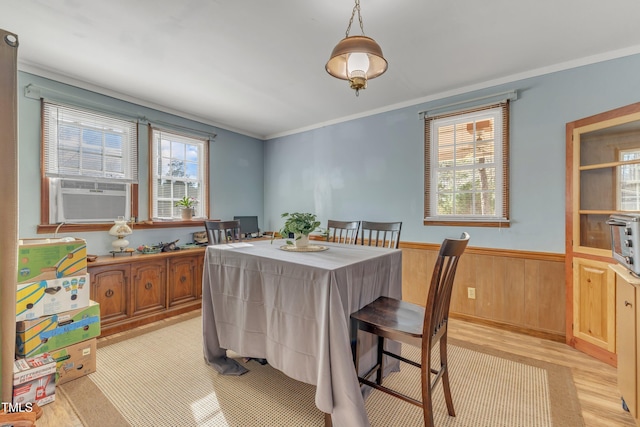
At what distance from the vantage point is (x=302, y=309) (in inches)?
63.9

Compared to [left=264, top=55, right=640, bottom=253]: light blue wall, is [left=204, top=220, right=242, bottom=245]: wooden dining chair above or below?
below

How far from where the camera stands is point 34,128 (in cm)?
275

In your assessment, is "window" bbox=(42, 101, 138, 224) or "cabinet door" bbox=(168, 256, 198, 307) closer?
"window" bbox=(42, 101, 138, 224)

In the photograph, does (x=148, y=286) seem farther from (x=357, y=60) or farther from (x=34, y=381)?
(x=357, y=60)

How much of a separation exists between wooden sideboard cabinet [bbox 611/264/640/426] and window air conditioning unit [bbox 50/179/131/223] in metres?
4.45

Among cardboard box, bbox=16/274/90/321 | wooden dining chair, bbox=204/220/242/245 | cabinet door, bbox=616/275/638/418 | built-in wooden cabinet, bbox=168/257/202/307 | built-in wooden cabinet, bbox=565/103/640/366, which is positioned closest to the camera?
cabinet door, bbox=616/275/638/418

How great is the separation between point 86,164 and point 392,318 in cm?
351

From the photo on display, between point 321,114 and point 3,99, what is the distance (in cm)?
344

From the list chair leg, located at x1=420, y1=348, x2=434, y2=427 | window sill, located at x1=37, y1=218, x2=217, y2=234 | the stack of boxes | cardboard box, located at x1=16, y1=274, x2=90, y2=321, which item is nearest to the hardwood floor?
the stack of boxes

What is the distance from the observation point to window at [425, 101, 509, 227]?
3039mm

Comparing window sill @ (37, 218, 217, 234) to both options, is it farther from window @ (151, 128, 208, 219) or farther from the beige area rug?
the beige area rug

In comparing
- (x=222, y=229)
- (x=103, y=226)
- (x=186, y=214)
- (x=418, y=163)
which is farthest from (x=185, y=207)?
(x=418, y=163)

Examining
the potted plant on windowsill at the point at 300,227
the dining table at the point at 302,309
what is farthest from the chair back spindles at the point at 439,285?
the potted plant on windowsill at the point at 300,227

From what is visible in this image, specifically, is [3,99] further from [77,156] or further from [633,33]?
[633,33]
